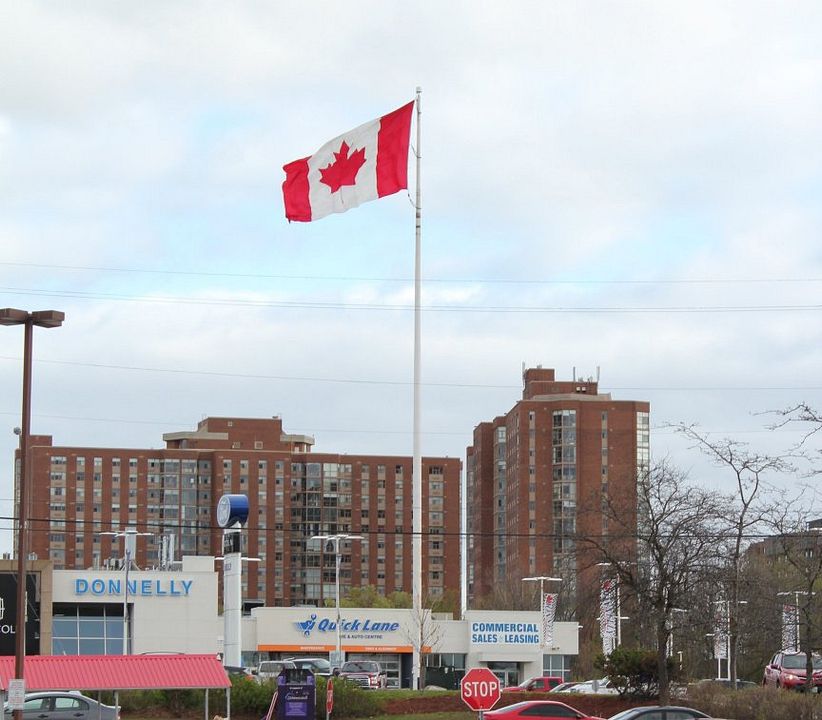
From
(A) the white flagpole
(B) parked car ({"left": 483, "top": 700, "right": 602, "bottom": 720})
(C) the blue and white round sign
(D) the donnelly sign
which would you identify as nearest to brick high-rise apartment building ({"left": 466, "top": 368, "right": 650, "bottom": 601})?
(D) the donnelly sign

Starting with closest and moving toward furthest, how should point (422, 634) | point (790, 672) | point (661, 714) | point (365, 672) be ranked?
point (661, 714), point (422, 634), point (790, 672), point (365, 672)

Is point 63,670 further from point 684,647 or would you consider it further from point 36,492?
point 36,492

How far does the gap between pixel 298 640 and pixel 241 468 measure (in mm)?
110568

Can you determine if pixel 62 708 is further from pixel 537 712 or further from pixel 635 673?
pixel 635 673

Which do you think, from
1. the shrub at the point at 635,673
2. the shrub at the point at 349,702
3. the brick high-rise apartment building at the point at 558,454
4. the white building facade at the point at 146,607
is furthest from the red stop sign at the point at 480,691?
the brick high-rise apartment building at the point at 558,454

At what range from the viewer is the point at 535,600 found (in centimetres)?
11950

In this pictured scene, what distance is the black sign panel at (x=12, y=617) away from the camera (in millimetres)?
62031

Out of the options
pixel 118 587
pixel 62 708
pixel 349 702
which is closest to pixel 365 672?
pixel 118 587

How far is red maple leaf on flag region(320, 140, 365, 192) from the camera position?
4400cm

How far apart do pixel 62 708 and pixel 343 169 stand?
1799 centimetres

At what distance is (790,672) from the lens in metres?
50.1

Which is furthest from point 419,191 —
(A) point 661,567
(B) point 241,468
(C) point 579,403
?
(B) point 241,468

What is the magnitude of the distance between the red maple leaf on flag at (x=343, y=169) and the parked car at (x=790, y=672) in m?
22.7

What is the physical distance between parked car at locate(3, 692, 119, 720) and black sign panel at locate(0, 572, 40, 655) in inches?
834
